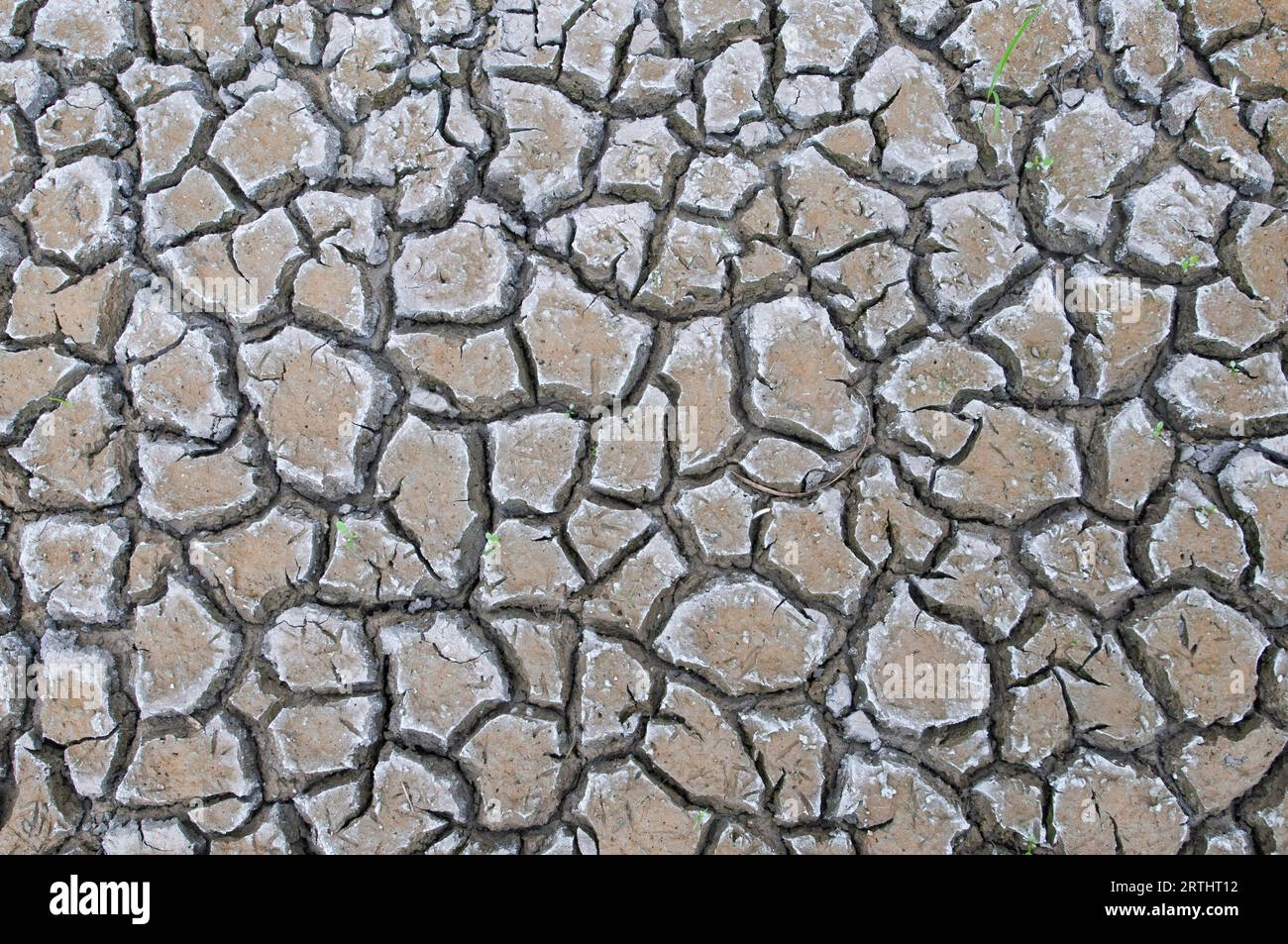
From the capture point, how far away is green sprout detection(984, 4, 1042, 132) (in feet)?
8.04

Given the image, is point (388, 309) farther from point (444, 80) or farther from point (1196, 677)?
point (1196, 677)

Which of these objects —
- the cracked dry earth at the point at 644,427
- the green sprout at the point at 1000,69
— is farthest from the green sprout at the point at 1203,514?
the green sprout at the point at 1000,69

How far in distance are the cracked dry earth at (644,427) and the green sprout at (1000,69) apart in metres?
0.02

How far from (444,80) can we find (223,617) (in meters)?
1.54

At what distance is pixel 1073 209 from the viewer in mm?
2400

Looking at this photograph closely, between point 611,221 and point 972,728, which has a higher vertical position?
point 611,221

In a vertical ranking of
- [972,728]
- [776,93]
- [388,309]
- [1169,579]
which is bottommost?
[972,728]

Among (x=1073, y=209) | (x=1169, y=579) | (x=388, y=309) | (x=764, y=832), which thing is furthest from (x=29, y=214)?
(x=1169, y=579)

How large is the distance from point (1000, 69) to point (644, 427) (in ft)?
4.44

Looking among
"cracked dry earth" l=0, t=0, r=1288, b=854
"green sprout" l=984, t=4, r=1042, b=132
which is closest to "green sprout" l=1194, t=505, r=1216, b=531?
"cracked dry earth" l=0, t=0, r=1288, b=854

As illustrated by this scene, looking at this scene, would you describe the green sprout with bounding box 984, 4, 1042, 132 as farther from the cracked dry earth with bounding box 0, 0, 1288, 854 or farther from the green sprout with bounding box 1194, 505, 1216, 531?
the green sprout with bounding box 1194, 505, 1216, 531

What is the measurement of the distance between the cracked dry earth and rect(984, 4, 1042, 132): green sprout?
0.02 m

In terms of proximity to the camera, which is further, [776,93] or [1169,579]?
[776,93]

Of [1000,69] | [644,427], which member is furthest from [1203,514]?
[644,427]
